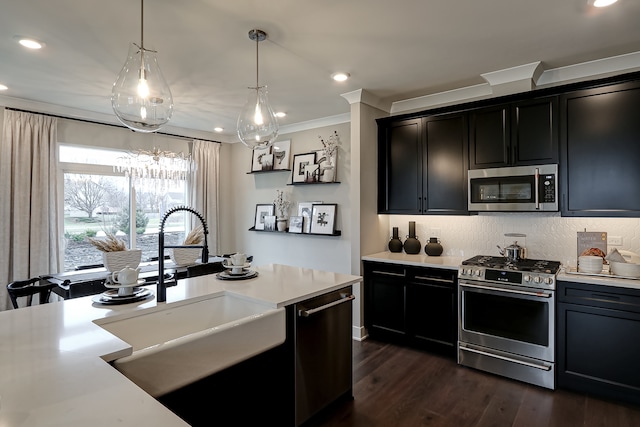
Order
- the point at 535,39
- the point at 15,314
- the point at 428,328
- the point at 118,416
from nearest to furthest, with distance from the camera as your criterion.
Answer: the point at 118,416
the point at 15,314
the point at 535,39
the point at 428,328

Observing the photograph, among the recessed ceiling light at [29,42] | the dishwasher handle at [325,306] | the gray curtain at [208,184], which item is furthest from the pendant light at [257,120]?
the gray curtain at [208,184]

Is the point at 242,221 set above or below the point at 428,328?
above

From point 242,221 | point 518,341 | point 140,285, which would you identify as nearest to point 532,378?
point 518,341

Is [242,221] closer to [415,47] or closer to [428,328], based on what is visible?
[428,328]

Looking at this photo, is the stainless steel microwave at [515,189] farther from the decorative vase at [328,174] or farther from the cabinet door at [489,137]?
the decorative vase at [328,174]

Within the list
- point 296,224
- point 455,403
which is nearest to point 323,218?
point 296,224

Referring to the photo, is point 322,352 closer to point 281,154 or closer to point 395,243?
point 395,243

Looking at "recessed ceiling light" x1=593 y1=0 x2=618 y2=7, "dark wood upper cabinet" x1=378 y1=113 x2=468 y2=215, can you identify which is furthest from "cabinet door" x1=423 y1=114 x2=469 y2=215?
"recessed ceiling light" x1=593 y1=0 x2=618 y2=7

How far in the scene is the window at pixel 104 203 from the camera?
4.54 meters

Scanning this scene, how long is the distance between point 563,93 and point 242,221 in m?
4.82

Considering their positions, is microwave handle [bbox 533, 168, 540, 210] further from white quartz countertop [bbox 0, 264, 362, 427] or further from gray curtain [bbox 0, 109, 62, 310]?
gray curtain [bbox 0, 109, 62, 310]

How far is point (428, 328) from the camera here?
3609mm

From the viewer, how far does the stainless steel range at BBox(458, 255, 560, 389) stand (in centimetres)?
292

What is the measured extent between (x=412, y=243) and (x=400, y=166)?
923 millimetres
